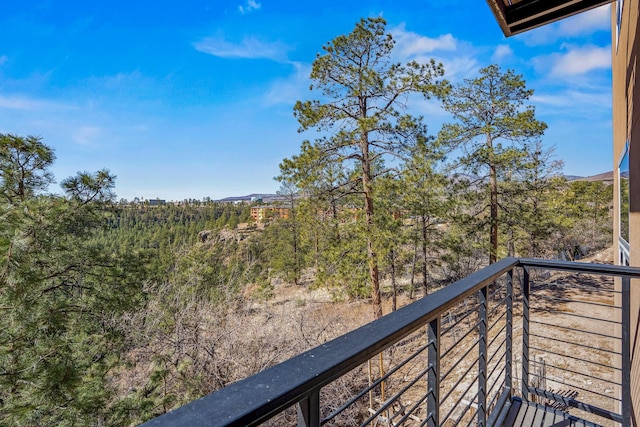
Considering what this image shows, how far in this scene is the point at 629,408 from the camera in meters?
2.20

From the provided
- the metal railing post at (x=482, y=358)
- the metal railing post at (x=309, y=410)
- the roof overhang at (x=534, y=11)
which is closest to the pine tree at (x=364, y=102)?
the roof overhang at (x=534, y=11)

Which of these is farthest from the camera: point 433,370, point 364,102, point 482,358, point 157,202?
point 157,202

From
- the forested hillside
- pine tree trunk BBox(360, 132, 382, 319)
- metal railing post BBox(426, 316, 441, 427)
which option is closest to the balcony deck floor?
Answer: metal railing post BBox(426, 316, 441, 427)

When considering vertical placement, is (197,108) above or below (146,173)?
above

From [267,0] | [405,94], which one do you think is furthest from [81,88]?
Result: [405,94]

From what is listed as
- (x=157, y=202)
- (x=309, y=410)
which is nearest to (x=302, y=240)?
(x=309, y=410)

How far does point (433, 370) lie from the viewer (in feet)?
A: 3.84

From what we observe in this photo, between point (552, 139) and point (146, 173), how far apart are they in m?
25.3

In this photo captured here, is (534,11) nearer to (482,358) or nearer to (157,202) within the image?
(482,358)

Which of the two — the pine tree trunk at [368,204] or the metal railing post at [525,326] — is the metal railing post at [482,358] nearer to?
the metal railing post at [525,326]

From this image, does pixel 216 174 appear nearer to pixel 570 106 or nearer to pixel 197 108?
pixel 197 108

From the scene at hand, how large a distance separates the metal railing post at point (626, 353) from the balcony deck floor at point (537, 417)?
31cm

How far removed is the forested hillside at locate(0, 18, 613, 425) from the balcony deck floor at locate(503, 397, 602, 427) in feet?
16.2

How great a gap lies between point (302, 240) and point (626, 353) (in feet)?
28.5
